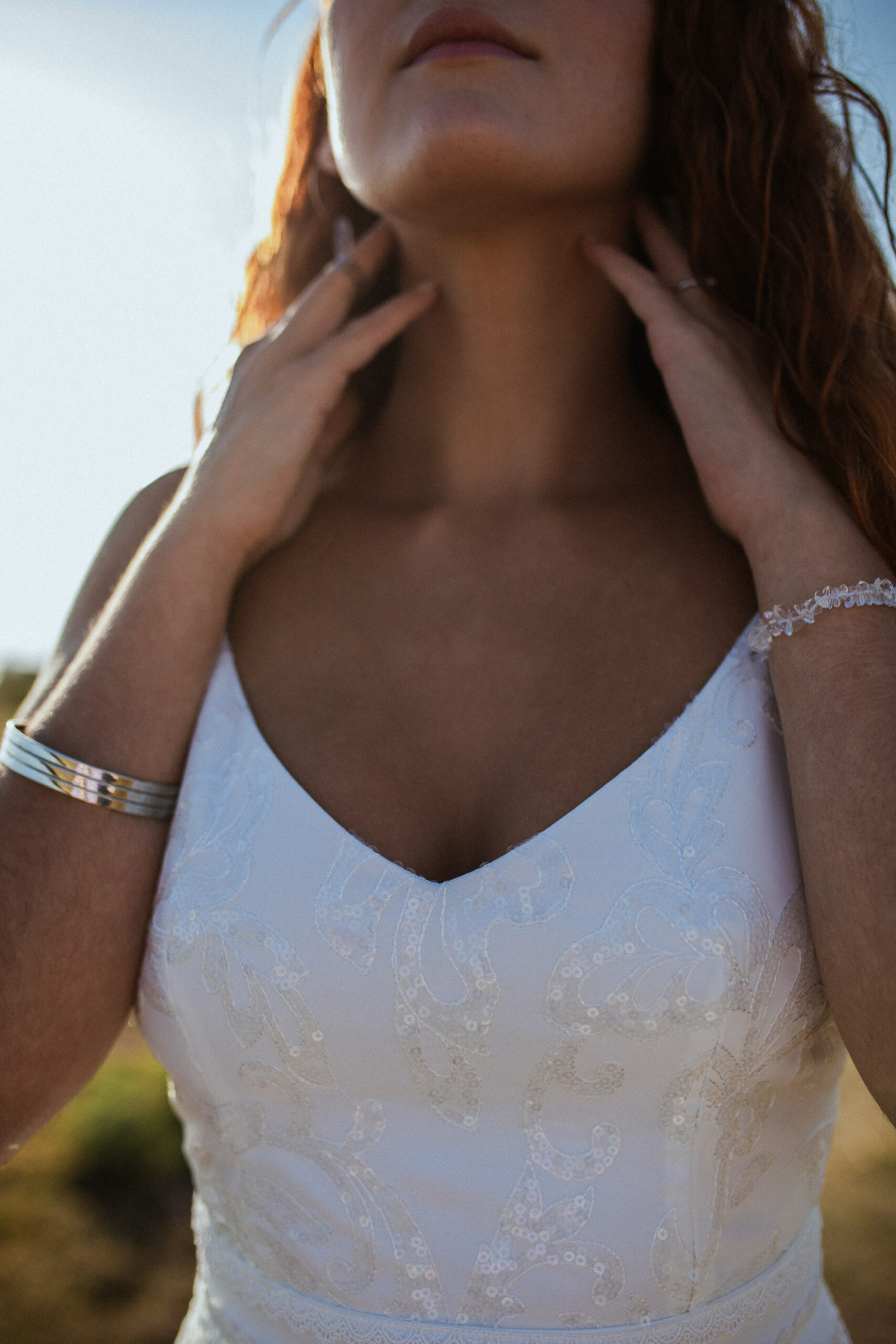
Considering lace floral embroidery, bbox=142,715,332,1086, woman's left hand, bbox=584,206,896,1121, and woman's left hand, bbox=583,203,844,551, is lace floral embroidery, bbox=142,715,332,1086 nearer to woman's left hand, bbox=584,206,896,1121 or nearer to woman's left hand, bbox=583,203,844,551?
woman's left hand, bbox=584,206,896,1121

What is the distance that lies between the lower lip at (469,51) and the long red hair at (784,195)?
360mm

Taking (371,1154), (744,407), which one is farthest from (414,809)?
(744,407)

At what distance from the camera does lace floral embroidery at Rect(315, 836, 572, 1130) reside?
1291 millimetres

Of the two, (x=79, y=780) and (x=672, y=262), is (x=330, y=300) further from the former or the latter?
(x=79, y=780)

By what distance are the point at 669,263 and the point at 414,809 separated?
A: 1.14 meters

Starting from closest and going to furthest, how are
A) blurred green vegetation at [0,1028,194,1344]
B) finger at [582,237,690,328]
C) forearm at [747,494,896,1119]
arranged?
1. forearm at [747,494,896,1119]
2. finger at [582,237,690,328]
3. blurred green vegetation at [0,1028,194,1344]

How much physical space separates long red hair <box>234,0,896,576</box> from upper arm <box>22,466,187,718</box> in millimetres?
1094

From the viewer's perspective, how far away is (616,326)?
208cm

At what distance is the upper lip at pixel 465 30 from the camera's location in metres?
1.64

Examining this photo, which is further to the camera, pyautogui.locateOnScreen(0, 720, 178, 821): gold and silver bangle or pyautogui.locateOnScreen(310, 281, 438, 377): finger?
pyautogui.locateOnScreen(310, 281, 438, 377): finger

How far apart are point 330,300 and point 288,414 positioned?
330mm

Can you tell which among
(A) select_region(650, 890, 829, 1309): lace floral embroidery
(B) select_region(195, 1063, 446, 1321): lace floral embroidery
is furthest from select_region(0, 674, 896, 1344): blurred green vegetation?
(A) select_region(650, 890, 829, 1309): lace floral embroidery

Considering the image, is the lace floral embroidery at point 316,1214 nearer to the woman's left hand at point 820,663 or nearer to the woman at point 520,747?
the woman at point 520,747

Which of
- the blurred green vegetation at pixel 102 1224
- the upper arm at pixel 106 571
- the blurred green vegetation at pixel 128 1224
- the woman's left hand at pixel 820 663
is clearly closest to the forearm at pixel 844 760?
the woman's left hand at pixel 820 663
